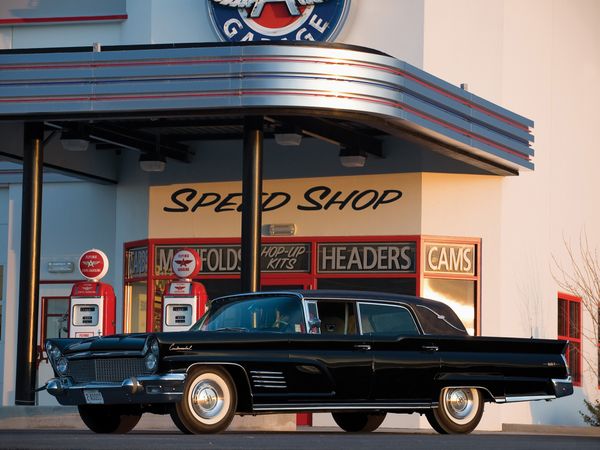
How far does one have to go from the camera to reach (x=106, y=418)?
13719 millimetres

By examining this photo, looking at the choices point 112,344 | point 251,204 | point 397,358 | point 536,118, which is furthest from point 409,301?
point 536,118

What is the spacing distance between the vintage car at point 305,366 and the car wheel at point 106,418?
1 centimetres

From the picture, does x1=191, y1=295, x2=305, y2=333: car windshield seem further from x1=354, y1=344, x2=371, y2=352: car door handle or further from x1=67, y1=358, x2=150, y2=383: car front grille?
x1=67, y1=358, x2=150, y2=383: car front grille

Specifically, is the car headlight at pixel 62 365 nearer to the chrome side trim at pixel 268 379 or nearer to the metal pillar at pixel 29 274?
the chrome side trim at pixel 268 379

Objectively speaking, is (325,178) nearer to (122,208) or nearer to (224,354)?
(122,208)

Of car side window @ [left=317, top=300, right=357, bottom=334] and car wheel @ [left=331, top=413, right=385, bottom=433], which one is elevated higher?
car side window @ [left=317, top=300, right=357, bottom=334]

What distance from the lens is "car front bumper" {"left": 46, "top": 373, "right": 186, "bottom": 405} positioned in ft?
40.2

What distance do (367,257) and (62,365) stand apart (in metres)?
9.31

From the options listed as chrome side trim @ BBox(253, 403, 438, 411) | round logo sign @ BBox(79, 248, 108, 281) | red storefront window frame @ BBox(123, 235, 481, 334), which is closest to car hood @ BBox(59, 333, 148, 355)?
chrome side trim @ BBox(253, 403, 438, 411)

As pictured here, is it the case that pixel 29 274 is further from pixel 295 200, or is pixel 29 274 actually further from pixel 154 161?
pixel 295 200

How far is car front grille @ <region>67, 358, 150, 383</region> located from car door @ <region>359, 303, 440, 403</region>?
2.39m

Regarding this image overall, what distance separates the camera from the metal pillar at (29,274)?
1878cm

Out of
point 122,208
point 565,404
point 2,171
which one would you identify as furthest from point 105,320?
point 565,404

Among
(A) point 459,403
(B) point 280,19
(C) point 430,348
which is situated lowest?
(A) point 459,403
